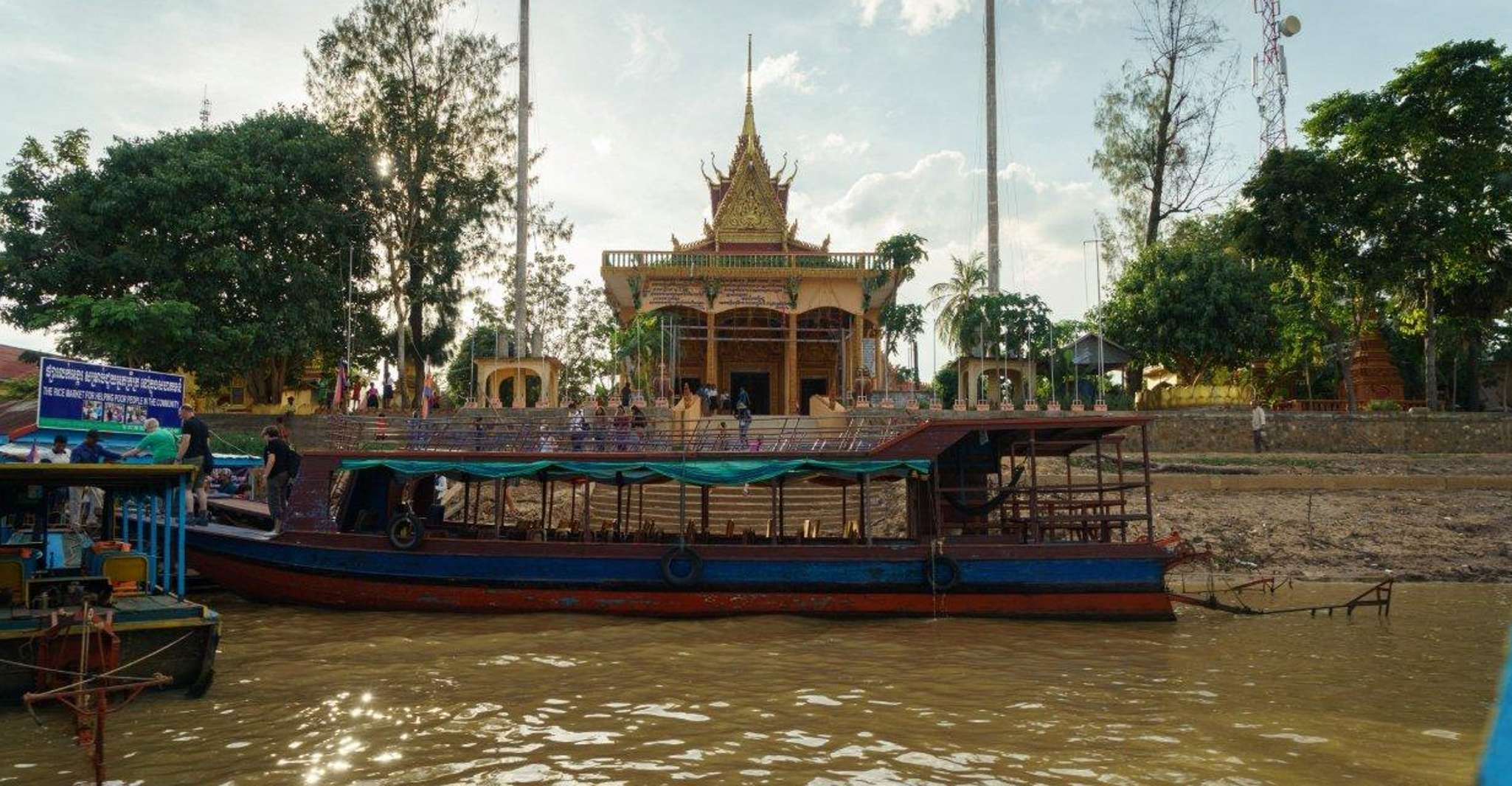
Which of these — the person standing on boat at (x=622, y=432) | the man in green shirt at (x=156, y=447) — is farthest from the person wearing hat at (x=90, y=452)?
the person standing on boat at (x=622, y=432)

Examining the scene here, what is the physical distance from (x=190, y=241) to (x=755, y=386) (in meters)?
17.7

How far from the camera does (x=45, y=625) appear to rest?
739 centimetres

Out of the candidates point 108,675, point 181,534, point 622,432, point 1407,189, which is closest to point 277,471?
point 181,534

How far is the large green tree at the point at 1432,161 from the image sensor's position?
23859 millimetres

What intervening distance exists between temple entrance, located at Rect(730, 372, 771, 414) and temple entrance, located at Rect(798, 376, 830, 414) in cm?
113

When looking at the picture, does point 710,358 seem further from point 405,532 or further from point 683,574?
point 683,574

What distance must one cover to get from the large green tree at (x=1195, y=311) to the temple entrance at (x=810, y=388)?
9800 millimetres

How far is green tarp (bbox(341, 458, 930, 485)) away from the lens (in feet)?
38.3

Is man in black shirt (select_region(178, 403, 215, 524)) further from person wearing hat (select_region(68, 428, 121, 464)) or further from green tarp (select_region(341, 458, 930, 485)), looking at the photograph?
green tarp (select_region(341, 458, 930, 485))

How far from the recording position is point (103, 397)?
41.6ft

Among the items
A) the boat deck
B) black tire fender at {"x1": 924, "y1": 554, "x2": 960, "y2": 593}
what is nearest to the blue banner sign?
the boat deck

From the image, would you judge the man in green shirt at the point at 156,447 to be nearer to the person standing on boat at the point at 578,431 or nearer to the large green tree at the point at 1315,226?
the person standing on boat at the point at 578,431

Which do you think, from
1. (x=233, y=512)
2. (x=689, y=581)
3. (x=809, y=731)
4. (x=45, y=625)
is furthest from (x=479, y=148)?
(x=809, y=731)

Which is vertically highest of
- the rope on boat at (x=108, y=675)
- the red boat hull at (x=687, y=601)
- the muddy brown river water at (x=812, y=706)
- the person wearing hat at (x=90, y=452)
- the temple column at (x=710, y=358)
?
the temple column at (x=710, y=358)
